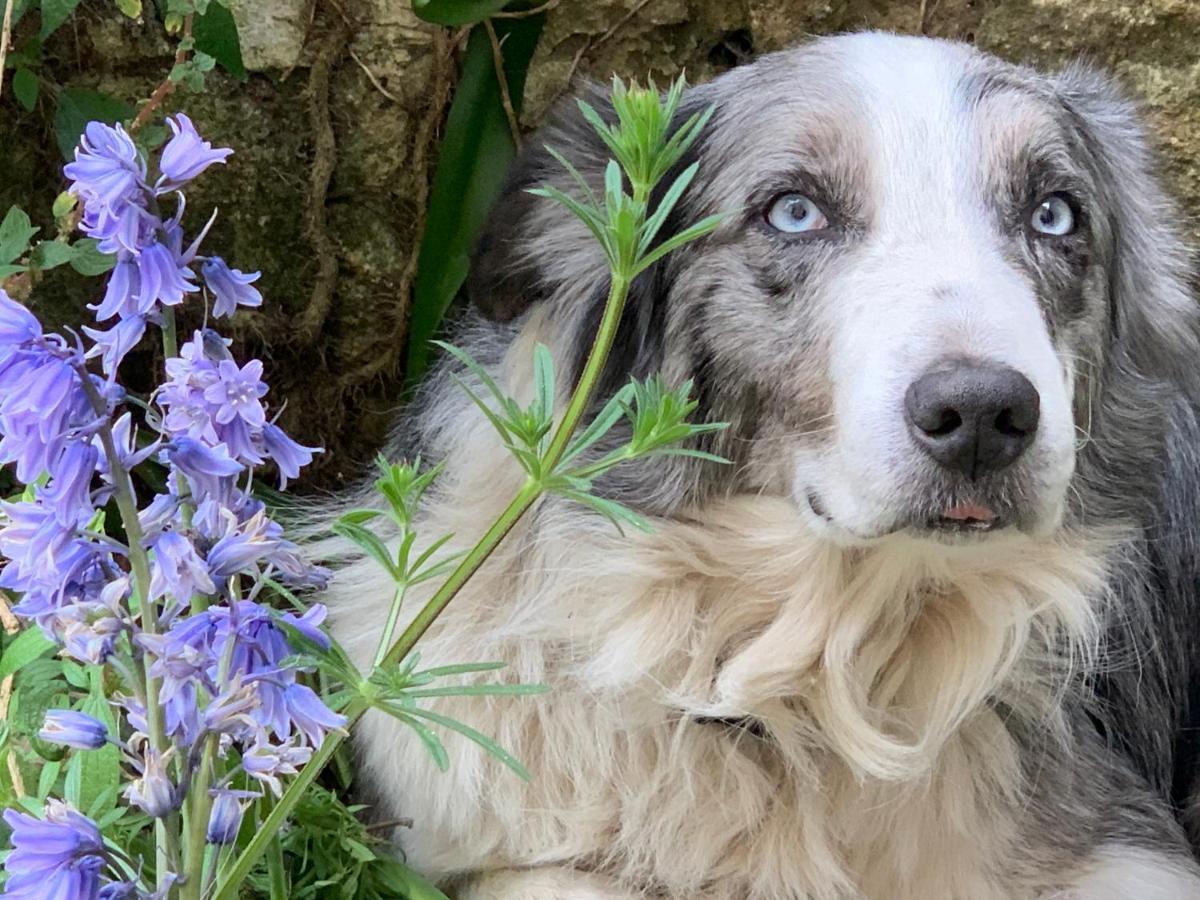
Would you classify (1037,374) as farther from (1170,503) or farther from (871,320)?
(1170,503)

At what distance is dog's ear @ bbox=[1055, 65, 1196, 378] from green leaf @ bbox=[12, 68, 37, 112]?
1.63 meters

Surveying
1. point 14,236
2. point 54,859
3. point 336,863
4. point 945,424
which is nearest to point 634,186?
point 945,424

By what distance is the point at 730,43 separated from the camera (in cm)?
274

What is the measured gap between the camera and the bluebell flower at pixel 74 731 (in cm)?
98

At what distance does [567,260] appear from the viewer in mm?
1942

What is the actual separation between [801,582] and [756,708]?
0.60 ft

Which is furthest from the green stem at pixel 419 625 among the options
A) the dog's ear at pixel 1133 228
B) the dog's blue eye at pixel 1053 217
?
the dog's ear at pixel 1133 228

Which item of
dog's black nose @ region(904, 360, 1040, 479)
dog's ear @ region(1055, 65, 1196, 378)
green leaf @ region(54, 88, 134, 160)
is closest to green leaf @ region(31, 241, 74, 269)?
green leaf @ region(54, 88, 134, 160)

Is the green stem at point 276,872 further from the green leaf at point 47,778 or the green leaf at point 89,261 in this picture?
the green leaf at point 89,261

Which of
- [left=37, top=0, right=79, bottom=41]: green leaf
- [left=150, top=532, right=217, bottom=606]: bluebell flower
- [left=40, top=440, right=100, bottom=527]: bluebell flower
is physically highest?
[left=37, top=0, right=79, bottom=41]: green leaf

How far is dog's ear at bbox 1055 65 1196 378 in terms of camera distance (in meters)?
1.98

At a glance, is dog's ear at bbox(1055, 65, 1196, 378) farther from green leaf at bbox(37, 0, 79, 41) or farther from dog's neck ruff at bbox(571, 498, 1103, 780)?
green leaf at bbox(37, 0, 79, 41)

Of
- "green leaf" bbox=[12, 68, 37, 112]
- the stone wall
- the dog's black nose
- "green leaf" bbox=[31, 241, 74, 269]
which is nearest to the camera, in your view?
the dog's black nose

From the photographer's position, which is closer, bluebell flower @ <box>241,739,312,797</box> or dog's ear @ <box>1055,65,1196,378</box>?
bluebell flower @ <box>241,739,312,797</box>
